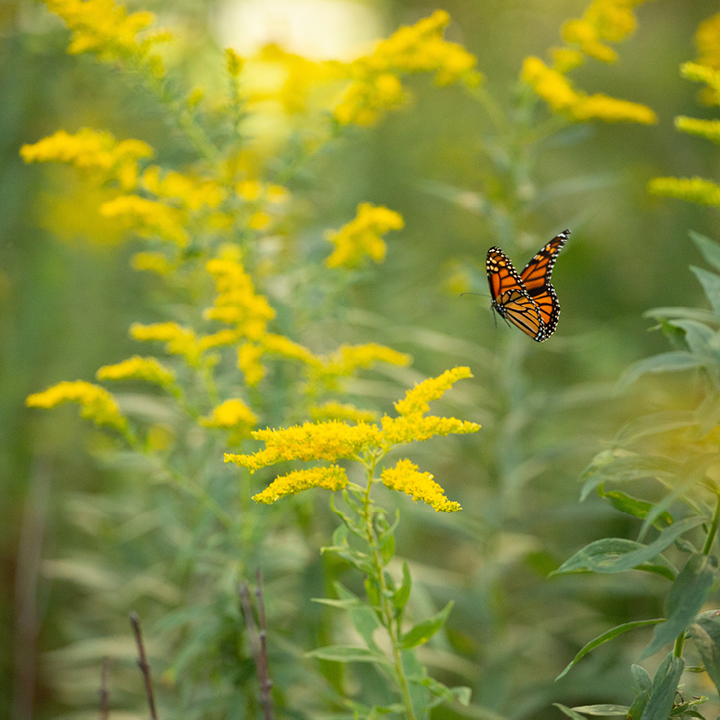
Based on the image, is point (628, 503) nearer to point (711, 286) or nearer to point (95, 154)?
point (711, 286)

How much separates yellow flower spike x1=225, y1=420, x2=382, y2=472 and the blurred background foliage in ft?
2.06

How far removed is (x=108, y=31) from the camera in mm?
1545

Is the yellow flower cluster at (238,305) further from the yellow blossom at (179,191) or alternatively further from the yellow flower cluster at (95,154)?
the yellow flower cluster at (95,154)

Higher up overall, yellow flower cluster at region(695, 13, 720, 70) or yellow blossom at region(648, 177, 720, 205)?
yellow flower cluster at region(695, 13, 720, 70)

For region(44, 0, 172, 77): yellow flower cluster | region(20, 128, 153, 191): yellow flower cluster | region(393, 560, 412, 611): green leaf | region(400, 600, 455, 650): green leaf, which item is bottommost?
region(400, 600, 455, 650): green leaf

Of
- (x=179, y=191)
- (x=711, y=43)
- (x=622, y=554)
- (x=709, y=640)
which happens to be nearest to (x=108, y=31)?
(x=179, y=191)

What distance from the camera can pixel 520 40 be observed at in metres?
4.76

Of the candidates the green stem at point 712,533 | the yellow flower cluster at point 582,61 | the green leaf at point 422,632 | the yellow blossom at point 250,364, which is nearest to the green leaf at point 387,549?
the green leaf at point 422,632

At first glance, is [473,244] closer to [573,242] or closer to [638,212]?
[638,212]

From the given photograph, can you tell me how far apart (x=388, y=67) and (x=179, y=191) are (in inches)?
26.2

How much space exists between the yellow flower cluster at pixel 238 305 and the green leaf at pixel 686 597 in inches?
37.3

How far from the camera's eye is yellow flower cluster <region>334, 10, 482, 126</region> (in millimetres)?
1709

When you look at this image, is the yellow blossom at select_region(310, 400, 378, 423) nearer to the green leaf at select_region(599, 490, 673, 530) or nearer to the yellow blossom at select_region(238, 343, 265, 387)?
the yellow blossom at select_region(238, 343, 265, 387)

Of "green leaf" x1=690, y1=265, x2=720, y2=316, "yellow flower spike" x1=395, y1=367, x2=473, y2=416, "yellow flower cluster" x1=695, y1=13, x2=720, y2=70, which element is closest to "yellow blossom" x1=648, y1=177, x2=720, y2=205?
"green leaf" x1=690, y1=265, x2=720, y2=316
